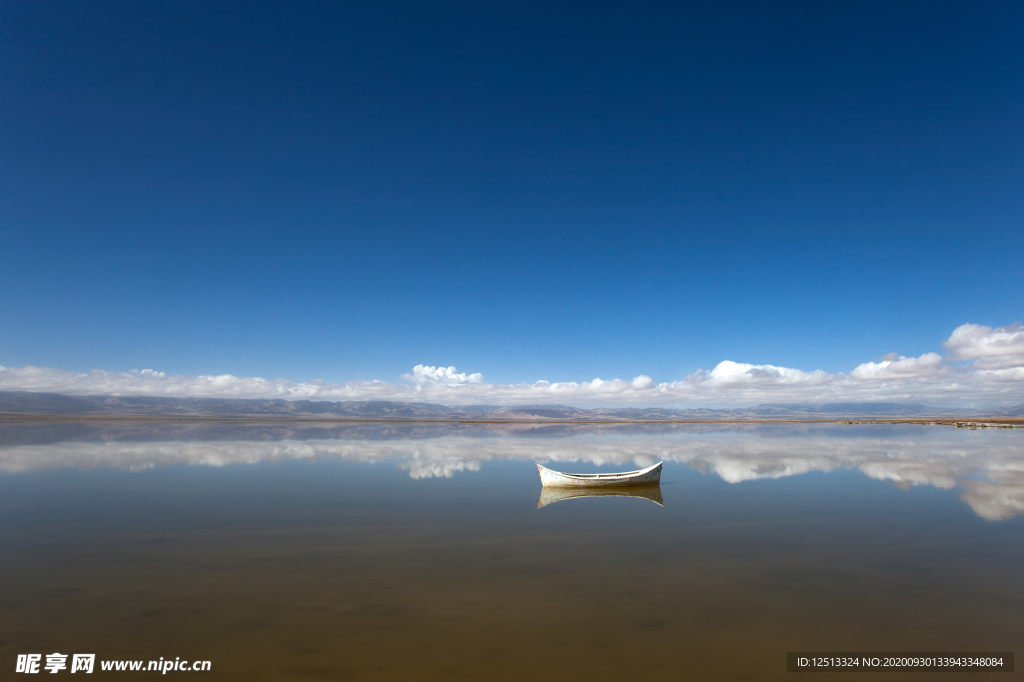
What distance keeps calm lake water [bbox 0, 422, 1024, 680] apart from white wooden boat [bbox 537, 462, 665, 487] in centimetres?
116

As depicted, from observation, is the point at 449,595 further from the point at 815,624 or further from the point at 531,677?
the point at 815,624

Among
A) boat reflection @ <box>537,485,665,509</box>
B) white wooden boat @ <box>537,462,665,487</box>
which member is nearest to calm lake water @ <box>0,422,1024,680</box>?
boat reflection @ <box>537,485,665,509</box>

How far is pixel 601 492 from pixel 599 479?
0.62 metres

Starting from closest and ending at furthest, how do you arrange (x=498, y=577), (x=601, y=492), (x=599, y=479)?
(x=498, y=577), (x=601, y=492), (x=599, y=479)

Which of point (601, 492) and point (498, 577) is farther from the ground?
point (498, 577)

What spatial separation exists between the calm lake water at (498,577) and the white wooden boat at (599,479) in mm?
1163

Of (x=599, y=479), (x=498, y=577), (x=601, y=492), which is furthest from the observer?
(x=599, y=479)

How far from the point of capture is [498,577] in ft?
37.5

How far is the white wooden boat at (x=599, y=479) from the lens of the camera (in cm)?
2347

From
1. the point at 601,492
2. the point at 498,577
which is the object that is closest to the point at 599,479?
the point at 601,492

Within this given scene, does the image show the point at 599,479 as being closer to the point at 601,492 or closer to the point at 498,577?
the point at 601,492

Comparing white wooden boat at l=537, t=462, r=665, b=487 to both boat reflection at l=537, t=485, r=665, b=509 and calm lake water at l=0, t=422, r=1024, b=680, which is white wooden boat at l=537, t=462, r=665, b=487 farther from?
calm lake water at l=0, t=422, r=1024, b=680

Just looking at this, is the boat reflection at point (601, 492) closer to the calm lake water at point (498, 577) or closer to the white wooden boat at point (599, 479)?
the white wooden boat at point (599, 479)

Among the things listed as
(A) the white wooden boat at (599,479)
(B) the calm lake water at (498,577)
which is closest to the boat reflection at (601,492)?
(A) the white wooden boat at (599,479)
